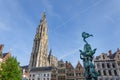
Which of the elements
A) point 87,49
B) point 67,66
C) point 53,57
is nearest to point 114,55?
point 67,66

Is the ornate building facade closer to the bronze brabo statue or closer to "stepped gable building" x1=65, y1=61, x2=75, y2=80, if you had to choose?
"stepped gable building" x1=65, y1=61, x2=75, y2=80

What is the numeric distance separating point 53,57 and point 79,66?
205 ft

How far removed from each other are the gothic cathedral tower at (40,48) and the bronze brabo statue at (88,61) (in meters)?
59.5

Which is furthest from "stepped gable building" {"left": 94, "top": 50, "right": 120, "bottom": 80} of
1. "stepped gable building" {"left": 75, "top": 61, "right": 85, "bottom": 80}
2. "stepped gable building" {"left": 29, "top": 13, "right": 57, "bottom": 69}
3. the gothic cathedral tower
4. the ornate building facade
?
the gothic cathedral tower

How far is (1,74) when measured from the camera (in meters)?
29.3

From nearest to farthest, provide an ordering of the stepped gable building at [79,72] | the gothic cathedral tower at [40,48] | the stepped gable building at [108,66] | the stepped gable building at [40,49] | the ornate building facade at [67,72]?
the stepped gable building at [108,66] → the stepped gable building at [79,72] → the ornate building facade at [67,72] → the gothic cathedral tower at [40,48] → the stepped gable building at [40,49]

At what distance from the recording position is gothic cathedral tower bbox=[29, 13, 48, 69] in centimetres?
8433

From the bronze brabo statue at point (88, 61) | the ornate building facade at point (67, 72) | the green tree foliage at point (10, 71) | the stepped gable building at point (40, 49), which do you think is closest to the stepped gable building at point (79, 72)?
the ornate building facade at point (67, 72)

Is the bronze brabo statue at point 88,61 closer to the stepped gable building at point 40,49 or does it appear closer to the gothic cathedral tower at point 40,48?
the stepped gable building at point 40,49

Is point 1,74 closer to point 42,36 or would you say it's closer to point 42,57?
point 42,57

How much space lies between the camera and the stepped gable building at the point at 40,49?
8470 cm

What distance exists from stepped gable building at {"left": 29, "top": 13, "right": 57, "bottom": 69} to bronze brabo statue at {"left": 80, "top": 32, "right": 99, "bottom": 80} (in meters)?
58.5

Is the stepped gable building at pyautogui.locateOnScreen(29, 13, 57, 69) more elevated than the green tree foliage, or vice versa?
the stepped gable building at pyautogui.locateOnScreen(29, 13, 57, 69)

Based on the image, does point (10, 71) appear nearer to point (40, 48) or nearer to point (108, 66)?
point (108, 66)
